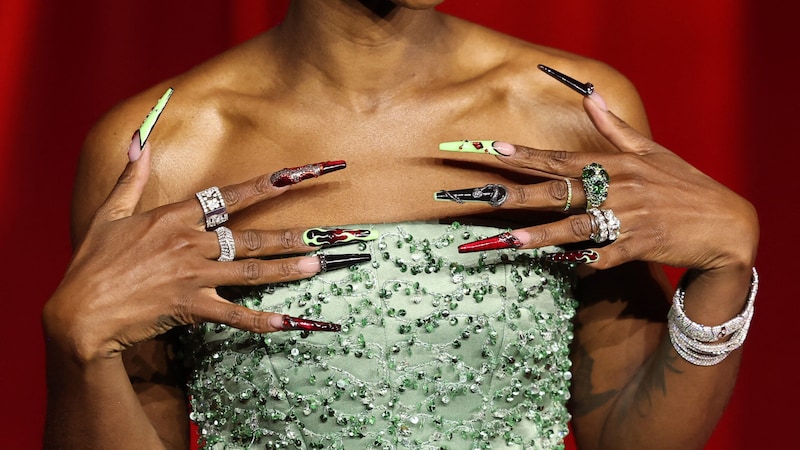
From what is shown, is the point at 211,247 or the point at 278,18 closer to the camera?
the point at 211,247

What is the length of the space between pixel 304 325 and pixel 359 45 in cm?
30


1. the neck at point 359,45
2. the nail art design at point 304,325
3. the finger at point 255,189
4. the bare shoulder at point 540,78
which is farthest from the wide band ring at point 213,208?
the bare shoulder at point 540,78

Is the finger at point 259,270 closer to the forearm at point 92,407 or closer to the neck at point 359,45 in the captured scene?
the forearm at point 92,407

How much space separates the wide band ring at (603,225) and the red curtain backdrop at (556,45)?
0.57 meters

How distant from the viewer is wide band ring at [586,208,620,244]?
1.12 metres

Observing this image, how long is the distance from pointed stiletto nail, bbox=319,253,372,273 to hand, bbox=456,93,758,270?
127 mm

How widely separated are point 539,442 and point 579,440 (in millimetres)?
125

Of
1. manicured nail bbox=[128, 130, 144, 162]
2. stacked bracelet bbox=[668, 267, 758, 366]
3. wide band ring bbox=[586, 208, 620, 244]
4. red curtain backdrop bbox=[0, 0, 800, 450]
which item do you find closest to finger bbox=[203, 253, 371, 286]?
manicured nail bbox=[128, 130, 144, 162]

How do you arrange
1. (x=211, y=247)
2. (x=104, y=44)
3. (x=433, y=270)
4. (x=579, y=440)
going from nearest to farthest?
(x=211, y=247), (x=433, y=270), (x=579, y=440), (x=104, y=44)

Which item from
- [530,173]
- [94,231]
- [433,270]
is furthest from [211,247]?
[530,173]

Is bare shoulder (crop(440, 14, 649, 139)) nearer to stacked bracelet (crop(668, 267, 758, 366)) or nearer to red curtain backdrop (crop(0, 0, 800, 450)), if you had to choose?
stacked bracelet (crop(668, 267, 758, 366))

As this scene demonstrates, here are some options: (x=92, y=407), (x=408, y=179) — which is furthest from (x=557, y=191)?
(x=92, y=407)

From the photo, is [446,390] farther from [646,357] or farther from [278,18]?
[278,18]

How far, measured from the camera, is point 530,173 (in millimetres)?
1270
